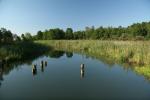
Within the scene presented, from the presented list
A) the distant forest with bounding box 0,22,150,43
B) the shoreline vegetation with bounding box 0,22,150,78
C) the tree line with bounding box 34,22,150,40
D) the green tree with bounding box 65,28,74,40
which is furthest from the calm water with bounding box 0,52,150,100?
the green tree with bounding box 65,28,74,40

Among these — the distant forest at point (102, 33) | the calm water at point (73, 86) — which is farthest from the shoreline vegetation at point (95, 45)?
the calm water at point (73, 86)

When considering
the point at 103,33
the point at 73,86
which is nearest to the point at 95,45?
the point at 73,86

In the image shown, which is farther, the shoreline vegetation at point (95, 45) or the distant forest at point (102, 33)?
the distant forest at point (102, 33)

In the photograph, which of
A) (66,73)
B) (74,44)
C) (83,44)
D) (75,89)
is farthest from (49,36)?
(75,89)

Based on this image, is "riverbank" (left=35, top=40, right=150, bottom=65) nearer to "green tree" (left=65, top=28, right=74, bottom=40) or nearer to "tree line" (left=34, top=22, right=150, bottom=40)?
"tree line" (left=34, top=22, right=150, bottom=40)

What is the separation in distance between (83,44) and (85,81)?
18641 mm

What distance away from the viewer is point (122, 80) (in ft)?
33.2

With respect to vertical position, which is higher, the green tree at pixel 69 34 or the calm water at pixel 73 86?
the green tree at pixel 69 34

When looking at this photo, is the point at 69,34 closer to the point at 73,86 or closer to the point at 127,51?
the point at 127,51

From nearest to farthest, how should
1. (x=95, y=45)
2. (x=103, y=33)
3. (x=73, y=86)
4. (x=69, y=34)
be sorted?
1. (x=73, y=86)
2. (x=95, y=45)
3. (x=103, y=33)
4. (x=69, y=34)

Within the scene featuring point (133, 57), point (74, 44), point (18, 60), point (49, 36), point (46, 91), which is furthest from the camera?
point (49, 36)

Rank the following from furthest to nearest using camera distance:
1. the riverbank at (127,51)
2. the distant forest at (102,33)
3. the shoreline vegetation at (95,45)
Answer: the distant forest at (102,33)
the shoreline vegetation at (95,45)
the riverbank at (127,51)

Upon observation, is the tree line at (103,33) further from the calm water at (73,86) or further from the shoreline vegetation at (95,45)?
the calm water at (73,86)

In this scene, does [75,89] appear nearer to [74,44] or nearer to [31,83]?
[31,83]
